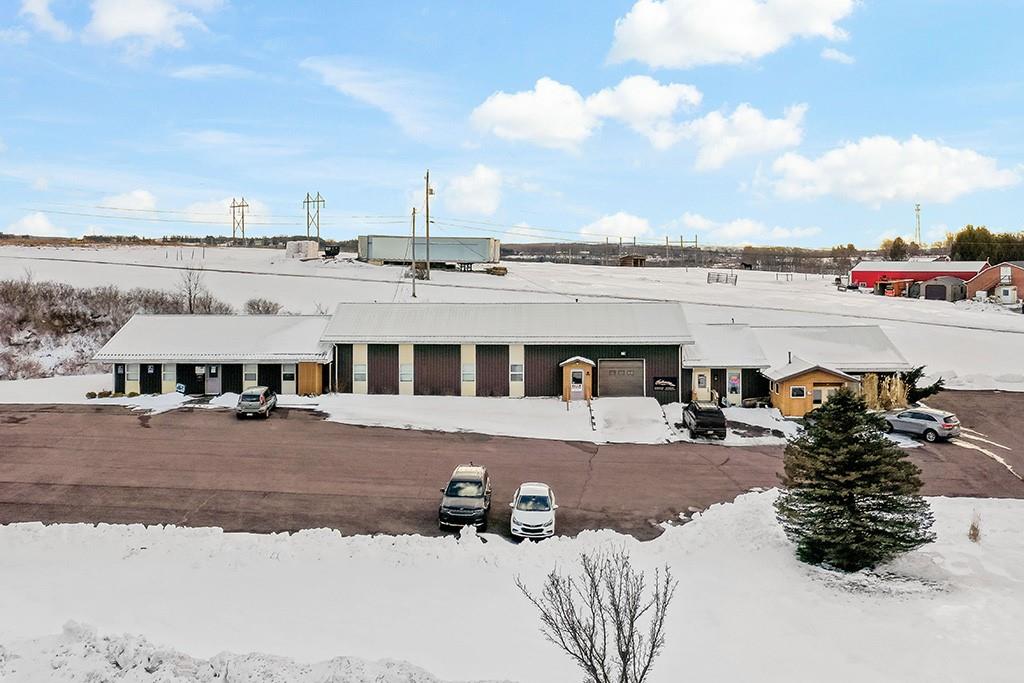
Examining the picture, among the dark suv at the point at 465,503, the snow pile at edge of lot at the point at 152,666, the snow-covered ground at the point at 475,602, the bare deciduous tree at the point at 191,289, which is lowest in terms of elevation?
the snow-covered ground at the point at 475,602

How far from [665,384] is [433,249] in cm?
4800

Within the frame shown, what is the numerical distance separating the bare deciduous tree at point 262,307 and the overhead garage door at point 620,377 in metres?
33.1

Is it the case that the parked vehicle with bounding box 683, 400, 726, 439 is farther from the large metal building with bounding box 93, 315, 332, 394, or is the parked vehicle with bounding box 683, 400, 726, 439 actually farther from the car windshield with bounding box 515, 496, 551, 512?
the large metal building with bounding box 93, 315, 332, 394

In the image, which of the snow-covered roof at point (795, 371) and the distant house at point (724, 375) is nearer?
the snow-covered roof at point (795, 371)

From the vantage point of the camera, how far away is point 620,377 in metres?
37.9

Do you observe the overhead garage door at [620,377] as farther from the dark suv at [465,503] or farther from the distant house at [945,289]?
the distant house at [945,289]

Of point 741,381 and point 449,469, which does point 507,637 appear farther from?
point 741,381

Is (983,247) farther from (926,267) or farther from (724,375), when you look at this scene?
(724,375)

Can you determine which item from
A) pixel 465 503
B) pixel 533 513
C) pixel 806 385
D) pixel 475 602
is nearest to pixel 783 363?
pixel 806 385

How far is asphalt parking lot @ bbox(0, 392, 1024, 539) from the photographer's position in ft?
68.0

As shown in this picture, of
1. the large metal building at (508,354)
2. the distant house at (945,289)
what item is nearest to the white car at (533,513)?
the large metal building at (508,354)

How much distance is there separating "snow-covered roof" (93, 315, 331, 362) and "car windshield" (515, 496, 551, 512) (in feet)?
69.5

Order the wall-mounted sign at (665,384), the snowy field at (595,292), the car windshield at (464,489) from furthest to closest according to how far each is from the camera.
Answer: the snowy field at (595,292) → the wall-mounted sign at (665,384) → the car windshield at (464,489)

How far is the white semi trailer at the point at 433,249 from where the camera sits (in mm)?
80125
